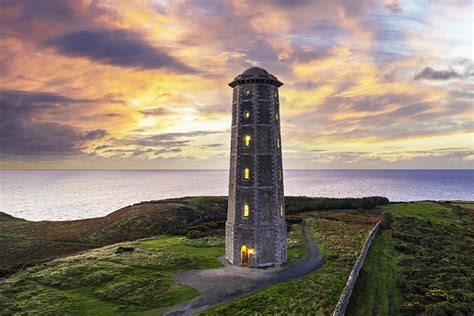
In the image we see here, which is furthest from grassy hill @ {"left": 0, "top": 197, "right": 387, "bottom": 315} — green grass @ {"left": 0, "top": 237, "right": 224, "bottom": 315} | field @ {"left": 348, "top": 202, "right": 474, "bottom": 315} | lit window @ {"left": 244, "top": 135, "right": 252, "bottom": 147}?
lit window @ {"left": 244, "top": 135, "right": 252, "bottom": 147}

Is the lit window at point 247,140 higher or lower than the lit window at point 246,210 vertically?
higher

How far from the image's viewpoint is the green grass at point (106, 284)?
2234 centimetres

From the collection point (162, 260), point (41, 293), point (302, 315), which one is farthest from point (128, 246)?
point (302, 315)

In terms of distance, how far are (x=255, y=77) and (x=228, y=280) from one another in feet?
64.6

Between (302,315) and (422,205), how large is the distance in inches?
2539

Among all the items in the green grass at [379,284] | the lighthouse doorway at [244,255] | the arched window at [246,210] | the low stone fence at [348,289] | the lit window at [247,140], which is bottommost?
the green grass at [379,284]

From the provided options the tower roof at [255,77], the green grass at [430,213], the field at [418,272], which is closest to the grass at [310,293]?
the field at [418,272]

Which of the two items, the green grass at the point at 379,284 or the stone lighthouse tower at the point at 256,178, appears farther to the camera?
the stone lighthouse tower at the point at 256,178

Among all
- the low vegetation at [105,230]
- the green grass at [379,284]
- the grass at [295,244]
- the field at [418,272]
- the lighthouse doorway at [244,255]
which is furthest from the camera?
the low vegetation at [105,230]

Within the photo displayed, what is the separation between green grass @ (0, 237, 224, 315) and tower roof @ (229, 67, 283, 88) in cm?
1940

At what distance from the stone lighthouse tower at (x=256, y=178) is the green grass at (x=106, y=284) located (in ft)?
15.9

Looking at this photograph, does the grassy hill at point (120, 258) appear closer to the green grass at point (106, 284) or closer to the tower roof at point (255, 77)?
the green grass at point (106, 284)

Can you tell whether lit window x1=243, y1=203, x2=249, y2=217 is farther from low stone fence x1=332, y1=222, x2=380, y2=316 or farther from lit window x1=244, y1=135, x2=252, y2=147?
low stone fence x1=332, y1=222, x2=380, y2=316

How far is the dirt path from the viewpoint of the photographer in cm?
2306
